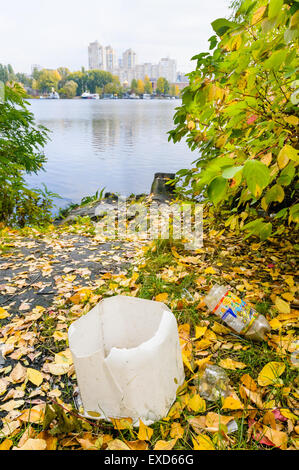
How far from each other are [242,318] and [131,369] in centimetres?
98

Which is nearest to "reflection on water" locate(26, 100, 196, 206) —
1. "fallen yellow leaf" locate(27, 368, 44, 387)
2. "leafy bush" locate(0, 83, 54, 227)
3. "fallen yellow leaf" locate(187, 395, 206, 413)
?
"leafy bush" locate(0, 83, 54, 227)

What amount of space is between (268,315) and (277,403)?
2.48ft

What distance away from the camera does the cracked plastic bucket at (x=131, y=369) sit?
1282 millimetres

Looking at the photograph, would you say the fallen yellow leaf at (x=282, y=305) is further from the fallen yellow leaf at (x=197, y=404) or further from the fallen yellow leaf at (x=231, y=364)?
the fallen yellow leaf at (x=197, y=404)

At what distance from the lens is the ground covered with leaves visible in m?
1.36

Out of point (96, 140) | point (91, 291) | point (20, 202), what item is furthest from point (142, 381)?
point (96, 140)

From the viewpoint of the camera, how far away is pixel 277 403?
148 cm

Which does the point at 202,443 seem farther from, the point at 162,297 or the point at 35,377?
the point at 162,297

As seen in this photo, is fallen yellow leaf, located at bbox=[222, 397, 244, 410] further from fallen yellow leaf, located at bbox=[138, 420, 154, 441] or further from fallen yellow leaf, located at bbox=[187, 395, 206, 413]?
fallen yellow leaf, located at bbox=[138, 420, 154, 441]

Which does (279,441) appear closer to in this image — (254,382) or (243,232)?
(254,382)

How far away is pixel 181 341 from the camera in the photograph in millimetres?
1931

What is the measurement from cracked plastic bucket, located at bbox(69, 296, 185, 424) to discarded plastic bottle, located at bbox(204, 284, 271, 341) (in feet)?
1.89

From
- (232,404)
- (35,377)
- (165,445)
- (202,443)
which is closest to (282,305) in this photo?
(232,404)

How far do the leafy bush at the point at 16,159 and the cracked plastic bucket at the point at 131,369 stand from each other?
15.6 ft
